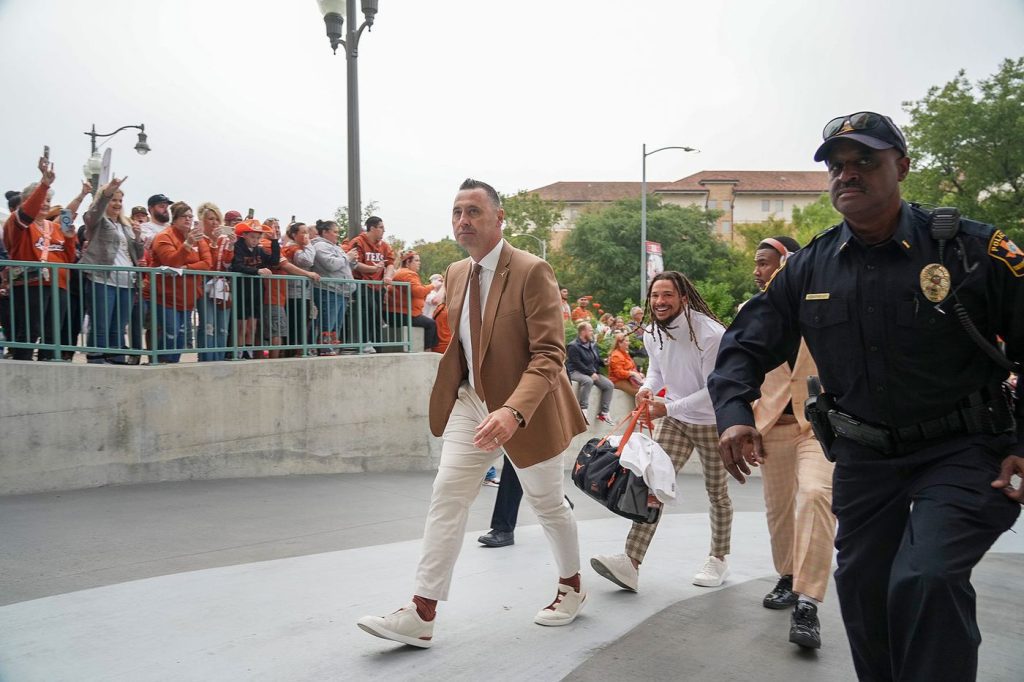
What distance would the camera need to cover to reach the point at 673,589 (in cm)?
511

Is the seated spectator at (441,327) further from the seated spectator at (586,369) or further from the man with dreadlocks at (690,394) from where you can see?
the man with dreadlocks at (690,394)

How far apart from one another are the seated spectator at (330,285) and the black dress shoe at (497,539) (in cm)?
407

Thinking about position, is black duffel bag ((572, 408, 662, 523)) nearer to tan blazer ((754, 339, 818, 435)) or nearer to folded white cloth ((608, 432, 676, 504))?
folded white cloth ((608, 432, 676, 504))

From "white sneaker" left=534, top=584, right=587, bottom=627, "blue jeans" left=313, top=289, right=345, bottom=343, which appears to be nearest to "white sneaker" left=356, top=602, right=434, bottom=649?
"white sneaker" left=534, top=584, right=587, bottom=627

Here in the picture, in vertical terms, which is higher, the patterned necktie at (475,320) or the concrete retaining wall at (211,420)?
the patterned necktie at (475,320)

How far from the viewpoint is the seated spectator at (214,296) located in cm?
852

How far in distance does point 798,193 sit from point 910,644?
101 m

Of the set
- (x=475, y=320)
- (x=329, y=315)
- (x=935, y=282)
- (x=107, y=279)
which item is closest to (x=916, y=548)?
(x=935, y=282)

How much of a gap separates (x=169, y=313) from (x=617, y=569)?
5259 mm

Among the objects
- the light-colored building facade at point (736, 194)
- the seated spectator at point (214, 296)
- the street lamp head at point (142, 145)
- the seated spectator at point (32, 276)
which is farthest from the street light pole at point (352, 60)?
the light-colored building facade at point (736, 194)

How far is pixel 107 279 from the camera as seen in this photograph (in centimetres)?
790

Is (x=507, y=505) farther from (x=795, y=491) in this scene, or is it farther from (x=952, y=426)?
(x=952, y=426)

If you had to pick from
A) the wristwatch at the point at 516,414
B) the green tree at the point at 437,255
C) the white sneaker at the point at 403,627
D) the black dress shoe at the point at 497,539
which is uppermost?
the green tree at the point at 437,255

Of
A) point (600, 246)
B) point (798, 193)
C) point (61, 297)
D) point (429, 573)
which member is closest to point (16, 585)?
point (429, 573)
